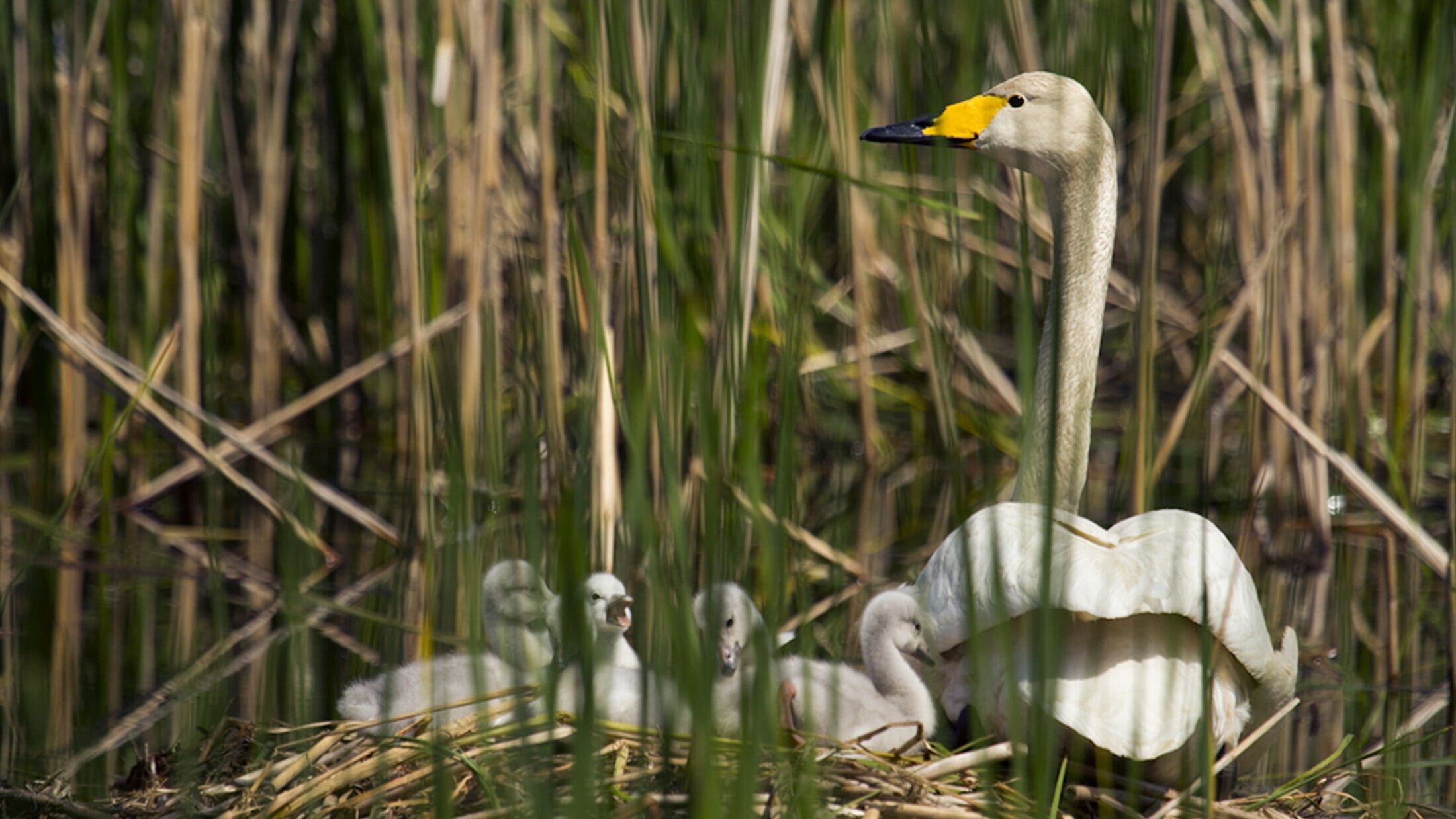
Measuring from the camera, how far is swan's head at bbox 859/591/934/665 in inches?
116

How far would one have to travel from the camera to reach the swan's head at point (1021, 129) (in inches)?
122

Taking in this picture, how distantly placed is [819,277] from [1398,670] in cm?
257

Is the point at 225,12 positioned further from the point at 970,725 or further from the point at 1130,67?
the point at 970,725

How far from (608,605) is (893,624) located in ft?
1.78

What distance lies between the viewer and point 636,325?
2.38m

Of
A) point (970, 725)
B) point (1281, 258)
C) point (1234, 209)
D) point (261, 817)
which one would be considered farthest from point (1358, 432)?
point (261, 817)

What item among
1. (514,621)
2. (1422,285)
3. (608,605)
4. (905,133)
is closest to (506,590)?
(514,621)

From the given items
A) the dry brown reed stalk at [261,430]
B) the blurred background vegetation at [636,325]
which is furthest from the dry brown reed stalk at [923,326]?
the dry brown reed stalk at [261,430]

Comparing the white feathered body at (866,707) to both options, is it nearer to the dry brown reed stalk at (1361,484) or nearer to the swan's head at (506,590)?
the swan's head at (506,590)

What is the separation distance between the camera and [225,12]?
5.14 m

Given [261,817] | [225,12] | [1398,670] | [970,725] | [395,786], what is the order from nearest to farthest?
[261,817], [395,786], [970,725], [1398,670], [225,12]

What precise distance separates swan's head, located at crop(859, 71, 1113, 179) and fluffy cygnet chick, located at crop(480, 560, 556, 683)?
1.14 metres

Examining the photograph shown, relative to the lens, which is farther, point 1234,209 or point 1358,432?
point 1234,209

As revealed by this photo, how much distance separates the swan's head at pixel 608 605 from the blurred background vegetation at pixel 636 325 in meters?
0.18
